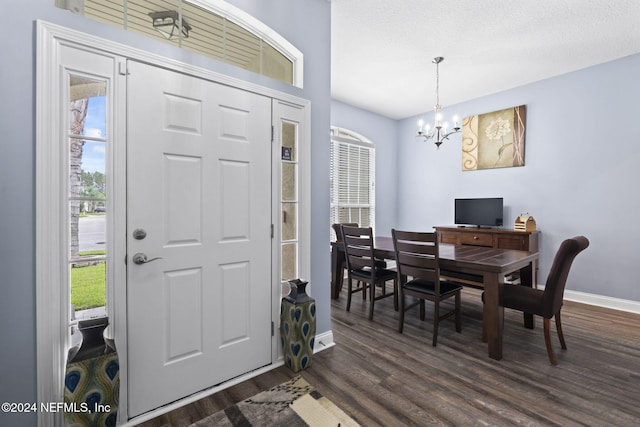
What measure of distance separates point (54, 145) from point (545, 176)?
5365 millimetres

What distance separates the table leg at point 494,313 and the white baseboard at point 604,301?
2471 mm

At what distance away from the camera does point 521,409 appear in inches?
71.8

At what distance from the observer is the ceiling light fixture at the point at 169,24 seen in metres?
1.86

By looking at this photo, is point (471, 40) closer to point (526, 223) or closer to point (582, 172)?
point (582, 172)

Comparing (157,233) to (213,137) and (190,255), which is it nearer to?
(190,255)

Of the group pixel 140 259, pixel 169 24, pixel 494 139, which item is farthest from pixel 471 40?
pixel 140 259

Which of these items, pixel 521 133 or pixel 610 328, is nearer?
pixel 610 328

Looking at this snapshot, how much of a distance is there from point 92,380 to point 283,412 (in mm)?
1048

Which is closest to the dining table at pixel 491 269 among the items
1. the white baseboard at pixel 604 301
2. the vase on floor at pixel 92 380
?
the white baseboard at pixel 604 301

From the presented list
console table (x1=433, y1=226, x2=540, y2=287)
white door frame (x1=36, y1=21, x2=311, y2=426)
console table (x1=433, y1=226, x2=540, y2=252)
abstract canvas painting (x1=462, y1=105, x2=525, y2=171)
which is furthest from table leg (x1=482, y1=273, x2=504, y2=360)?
abstract canvas painting (x1=462, y1=105, x2=525, y2=171)

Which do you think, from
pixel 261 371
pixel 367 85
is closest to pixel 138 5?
pixel 261 371

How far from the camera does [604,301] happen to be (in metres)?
3.74

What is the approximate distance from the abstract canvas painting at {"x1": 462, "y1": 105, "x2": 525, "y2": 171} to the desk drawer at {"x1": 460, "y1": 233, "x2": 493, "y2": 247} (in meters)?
1.20

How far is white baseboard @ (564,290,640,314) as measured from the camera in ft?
11.6
